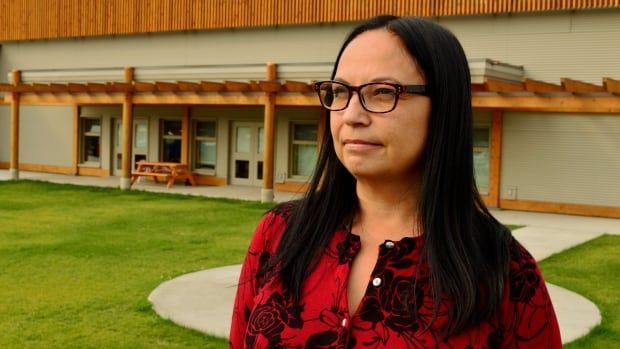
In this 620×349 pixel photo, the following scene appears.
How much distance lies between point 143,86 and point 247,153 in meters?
3.97

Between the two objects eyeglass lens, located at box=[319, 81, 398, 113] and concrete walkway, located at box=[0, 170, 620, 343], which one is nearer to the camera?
eyeglass lens, located at box=[319, 81, 398, 113]

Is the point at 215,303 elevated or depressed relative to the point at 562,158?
depressed

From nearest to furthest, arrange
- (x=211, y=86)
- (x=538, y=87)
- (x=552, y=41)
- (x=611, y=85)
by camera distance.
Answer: (x=611, y=85)
(x=538, y=87)
(x=552, y=41)
(x=211, y=86)

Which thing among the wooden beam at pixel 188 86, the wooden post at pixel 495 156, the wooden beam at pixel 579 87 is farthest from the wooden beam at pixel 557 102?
the wooden beam at pixel 188 86

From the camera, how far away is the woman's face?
1746 mm

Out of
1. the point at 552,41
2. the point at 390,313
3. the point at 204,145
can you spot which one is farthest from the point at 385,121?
the point at 204,145

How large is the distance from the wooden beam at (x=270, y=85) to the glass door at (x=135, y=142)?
8.20 meters

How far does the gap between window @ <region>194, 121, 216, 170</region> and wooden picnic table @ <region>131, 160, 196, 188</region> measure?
2.10 ft

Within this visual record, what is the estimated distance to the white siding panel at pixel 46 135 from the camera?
1053 inches

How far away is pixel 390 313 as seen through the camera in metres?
1.74

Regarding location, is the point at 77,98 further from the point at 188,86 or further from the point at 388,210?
the point at 388,210

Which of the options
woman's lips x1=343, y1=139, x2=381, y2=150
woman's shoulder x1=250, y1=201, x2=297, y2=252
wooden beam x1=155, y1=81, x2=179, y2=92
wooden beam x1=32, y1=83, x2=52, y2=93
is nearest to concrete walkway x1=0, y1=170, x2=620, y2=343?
woman's shoulder x1=250, y1=201, x2=297, y2=252

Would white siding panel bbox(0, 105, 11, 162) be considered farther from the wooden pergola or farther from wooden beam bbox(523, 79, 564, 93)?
wooden beam bbox(523, 79, 564, 93)

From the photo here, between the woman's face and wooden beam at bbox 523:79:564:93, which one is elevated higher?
wooden beam at bbox 523:79:564:93
